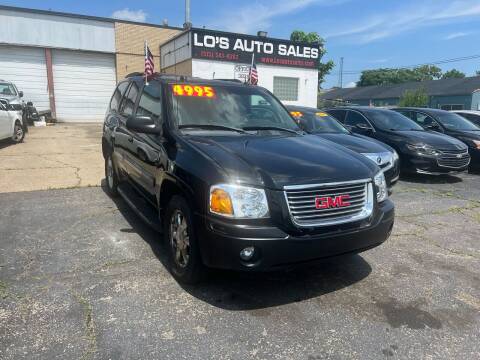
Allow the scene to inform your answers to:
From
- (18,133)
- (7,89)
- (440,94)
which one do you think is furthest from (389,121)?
(440,94)

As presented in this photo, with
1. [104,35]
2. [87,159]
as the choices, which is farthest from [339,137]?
[104,35]

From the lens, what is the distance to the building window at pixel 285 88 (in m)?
22.2

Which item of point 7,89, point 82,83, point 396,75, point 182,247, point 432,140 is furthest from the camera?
point 396,75

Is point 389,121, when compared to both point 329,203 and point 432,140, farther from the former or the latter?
point 329,203

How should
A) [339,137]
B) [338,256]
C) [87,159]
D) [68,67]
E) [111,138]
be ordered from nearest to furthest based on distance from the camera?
[338,256]
[111,138]
[339,137]
[87,159]
[68,67]

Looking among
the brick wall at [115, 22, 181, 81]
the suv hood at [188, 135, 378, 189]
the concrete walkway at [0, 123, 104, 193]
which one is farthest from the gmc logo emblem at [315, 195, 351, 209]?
the brick wall at [115, 22, 181, 81]

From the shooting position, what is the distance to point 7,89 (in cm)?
1466

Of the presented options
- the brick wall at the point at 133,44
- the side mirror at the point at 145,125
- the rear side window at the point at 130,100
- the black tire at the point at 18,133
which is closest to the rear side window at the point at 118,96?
the rear side window at the point at 130,100

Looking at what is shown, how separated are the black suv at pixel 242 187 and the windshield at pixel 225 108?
0.01m

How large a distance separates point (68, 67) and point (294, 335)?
74.6 ft

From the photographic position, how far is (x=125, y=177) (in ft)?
17.4

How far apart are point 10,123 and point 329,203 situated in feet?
38.6

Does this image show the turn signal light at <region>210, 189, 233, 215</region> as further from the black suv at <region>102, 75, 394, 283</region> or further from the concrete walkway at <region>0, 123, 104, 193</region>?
the concrete walkway at <region>0, 123, 104, 193</region>

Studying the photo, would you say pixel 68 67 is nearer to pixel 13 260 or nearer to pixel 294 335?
pixel 13 260
